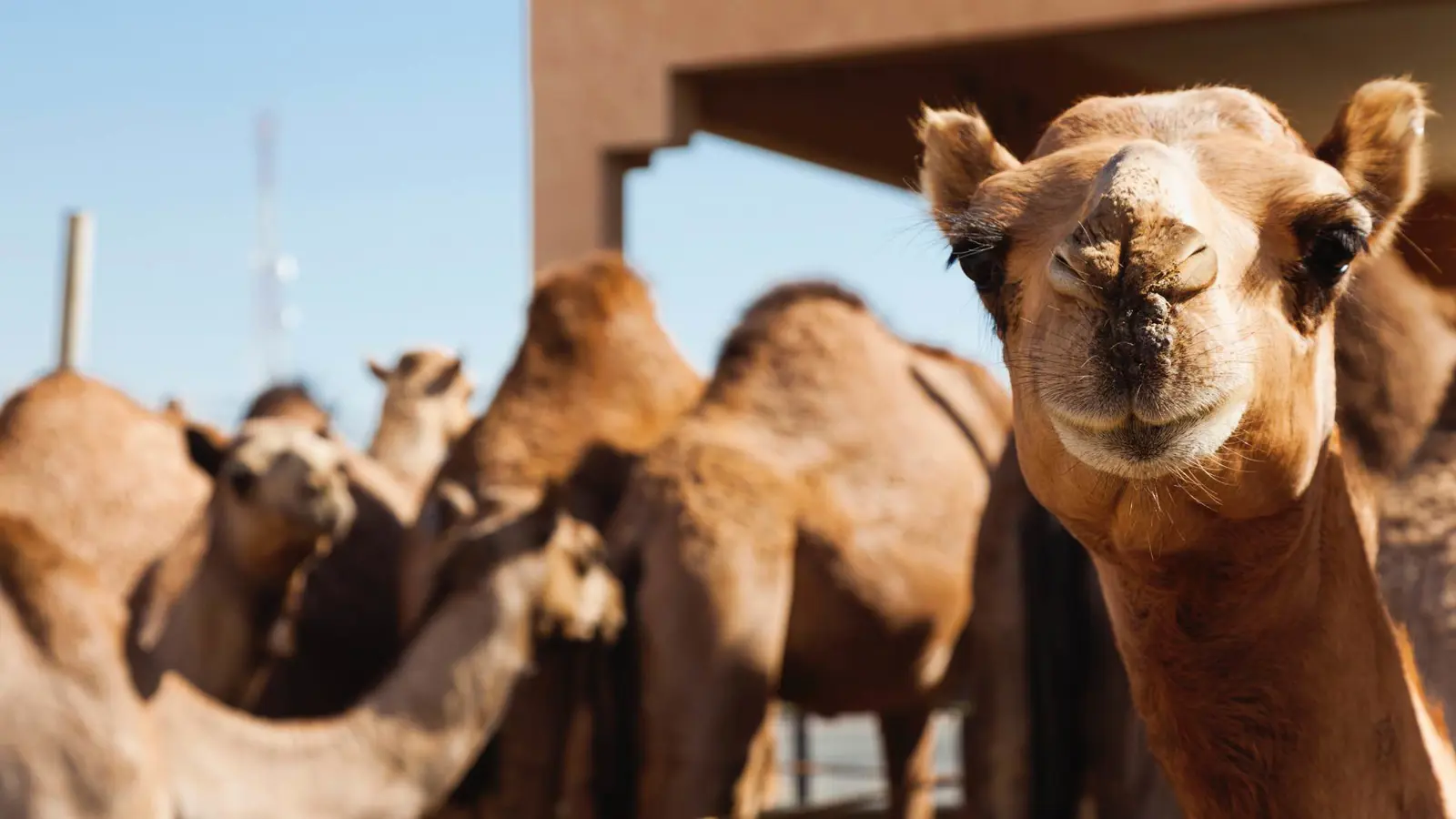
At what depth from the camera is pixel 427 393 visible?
8805mm

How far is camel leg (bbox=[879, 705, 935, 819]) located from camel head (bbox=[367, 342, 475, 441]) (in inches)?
97.1

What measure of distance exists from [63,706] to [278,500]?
4.35 ft

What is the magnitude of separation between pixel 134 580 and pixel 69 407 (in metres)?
0.81

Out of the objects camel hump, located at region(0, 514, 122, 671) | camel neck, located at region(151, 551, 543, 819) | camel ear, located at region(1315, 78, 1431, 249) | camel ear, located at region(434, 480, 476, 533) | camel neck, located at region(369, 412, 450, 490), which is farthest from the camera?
camel neck, located at region(369, 412, 450, 490)

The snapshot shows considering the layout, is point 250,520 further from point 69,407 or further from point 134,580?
point 69,407

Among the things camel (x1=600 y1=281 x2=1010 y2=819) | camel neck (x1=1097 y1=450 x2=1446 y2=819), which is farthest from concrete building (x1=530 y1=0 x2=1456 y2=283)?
camel neck (x1=1097 y1=450 x2=1446 y2=819)

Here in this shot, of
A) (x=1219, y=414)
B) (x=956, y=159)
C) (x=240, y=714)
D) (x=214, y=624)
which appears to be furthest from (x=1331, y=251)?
(x=214, y=624)

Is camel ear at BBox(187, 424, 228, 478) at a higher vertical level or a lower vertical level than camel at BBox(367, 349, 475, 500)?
higher

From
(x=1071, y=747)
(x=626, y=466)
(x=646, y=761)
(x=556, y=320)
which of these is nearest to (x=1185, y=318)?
(x=1071, y=747)

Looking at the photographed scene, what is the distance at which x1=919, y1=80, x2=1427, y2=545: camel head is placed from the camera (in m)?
1.88

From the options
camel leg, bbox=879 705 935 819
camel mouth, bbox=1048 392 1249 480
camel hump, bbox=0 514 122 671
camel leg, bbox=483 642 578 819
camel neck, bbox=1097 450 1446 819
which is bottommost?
camel leg, bbox=879 705 935 819

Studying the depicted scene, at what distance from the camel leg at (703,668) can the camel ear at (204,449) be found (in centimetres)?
138

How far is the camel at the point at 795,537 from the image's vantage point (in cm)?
515

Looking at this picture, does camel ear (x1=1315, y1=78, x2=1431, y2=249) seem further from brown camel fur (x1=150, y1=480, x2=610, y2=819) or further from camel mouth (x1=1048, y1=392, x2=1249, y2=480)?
brown camel fur (x1=150, y1=480, x2=610, y2=819)
